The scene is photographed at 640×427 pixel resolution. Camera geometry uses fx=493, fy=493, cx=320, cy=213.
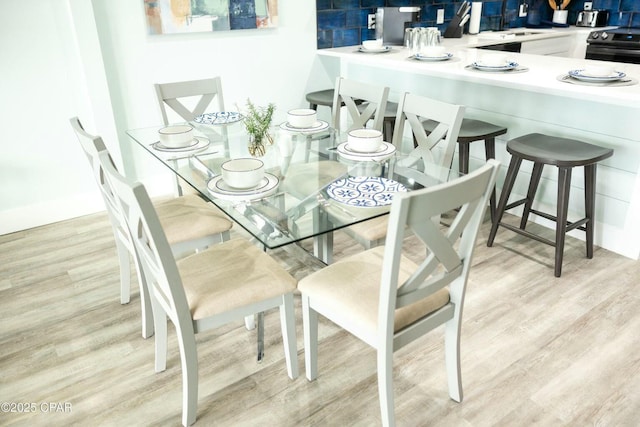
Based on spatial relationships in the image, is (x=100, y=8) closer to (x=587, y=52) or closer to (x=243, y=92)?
(x=243, y=92)

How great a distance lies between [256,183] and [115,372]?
99 centimetres

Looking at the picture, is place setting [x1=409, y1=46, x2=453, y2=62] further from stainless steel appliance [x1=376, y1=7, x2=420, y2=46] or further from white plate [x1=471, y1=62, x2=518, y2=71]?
stainless steel appliance [x1=376, y1=7, x2=420, y2=46]

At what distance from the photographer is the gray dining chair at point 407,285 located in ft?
4.26

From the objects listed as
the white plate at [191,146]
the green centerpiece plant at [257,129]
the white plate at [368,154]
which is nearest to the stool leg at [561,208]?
the white plate at [368,154]

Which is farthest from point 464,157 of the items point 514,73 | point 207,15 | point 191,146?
point 207,15

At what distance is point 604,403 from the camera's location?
182 cm

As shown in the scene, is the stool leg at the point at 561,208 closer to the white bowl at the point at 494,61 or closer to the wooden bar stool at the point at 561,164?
the wooden bar stool at the point at 561,164

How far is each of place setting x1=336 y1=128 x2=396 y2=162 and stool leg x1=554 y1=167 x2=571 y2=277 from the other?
0.96 meters

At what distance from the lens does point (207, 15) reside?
136 inches

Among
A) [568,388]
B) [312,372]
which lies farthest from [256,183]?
[568,388]

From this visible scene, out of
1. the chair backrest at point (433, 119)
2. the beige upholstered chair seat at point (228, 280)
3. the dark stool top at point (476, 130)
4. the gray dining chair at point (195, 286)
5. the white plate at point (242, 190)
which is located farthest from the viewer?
the dark stool top at point (476, 130)

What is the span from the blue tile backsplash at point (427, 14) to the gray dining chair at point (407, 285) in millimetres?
2732

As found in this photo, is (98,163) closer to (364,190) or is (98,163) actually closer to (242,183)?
(242,183)

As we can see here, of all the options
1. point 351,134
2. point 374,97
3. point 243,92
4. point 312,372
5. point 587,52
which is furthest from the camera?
point 587,52
